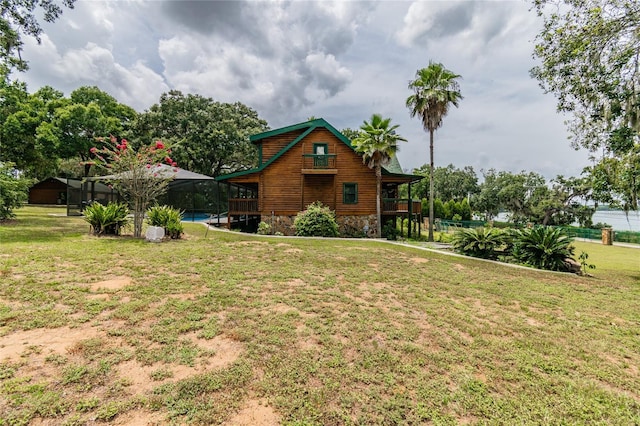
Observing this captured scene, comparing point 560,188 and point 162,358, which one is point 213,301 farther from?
point 560,188

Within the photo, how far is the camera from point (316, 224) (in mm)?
13977

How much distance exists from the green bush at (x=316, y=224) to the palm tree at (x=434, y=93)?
27.1 feet

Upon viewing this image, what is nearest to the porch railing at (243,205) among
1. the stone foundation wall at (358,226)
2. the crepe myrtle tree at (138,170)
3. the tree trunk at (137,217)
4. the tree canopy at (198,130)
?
the stone foundation wall at (358,226)

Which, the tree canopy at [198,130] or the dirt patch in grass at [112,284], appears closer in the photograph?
the dirt patch in grass at [112,284]

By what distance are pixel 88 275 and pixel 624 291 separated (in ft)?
38.9

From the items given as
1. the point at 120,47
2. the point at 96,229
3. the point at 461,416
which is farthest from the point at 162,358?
the point at 120,47

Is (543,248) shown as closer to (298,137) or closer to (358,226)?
(358,226)

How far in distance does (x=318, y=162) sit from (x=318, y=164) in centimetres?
12

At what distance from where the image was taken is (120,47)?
1163cm

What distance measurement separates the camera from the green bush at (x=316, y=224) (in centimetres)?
1398

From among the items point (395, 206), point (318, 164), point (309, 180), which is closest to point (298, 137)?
point (318, 164)

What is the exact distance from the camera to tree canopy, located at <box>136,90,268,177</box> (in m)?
27.4

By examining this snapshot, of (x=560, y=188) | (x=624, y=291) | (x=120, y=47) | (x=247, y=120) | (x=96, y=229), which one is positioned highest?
(x=247, y=120)

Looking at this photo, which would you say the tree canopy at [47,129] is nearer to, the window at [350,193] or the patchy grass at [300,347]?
the window at [350,193]
